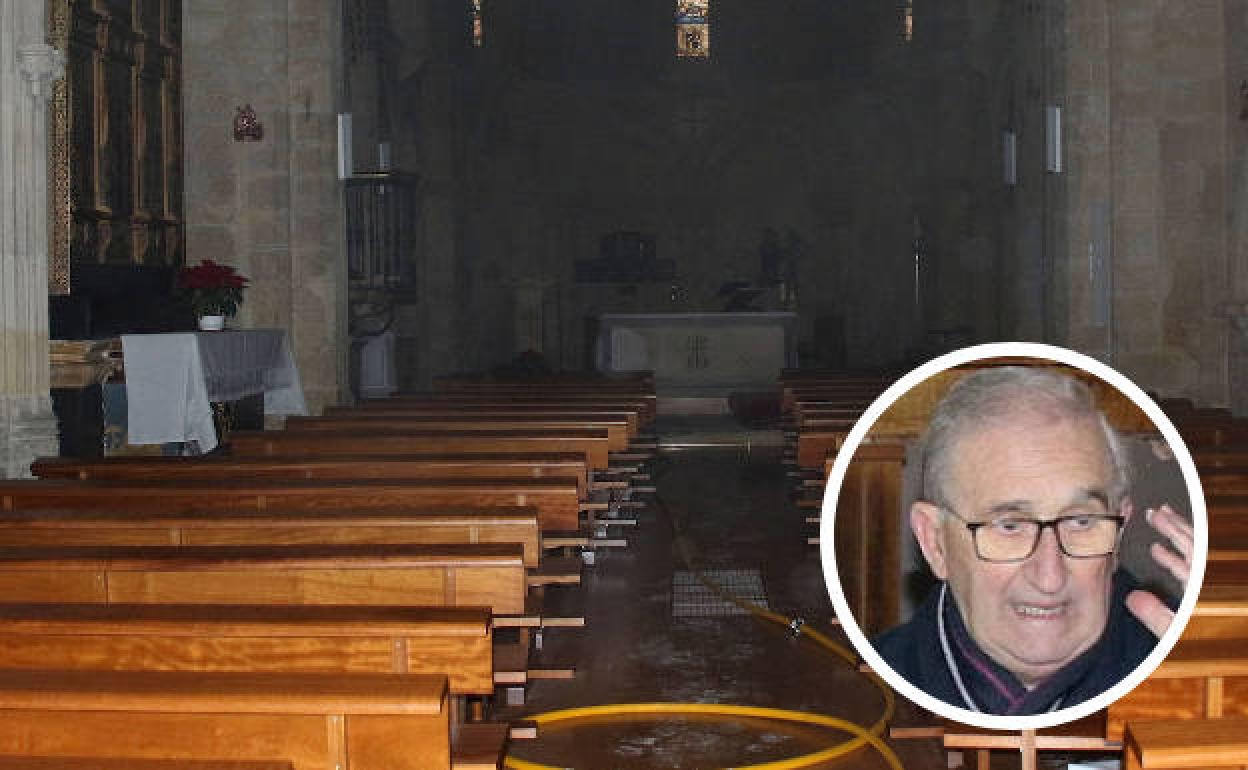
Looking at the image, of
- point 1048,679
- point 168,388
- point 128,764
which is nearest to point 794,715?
point 128,764

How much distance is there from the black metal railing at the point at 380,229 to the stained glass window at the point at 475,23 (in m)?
6.56

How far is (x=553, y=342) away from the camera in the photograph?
21.5m

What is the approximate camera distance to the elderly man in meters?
1.37

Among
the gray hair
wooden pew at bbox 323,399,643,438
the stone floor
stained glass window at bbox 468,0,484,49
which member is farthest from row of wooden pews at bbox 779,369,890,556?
stained glass window at bbox 468,0,484,49

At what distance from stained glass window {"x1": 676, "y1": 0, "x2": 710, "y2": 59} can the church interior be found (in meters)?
0.11

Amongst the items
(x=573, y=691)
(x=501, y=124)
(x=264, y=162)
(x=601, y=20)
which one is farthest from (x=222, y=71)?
(x=601, y=20)

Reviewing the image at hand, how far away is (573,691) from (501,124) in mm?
17510

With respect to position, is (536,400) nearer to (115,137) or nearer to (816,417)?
(816,417)

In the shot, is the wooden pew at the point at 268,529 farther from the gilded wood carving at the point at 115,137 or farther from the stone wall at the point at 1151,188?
the stone wall at the point at 1151,188

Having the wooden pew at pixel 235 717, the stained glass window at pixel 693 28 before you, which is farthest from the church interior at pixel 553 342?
the stained glass window at pixel 693 28

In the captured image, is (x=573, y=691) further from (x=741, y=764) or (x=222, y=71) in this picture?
(x=222, y=71)

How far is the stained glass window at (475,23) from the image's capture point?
2039 cm

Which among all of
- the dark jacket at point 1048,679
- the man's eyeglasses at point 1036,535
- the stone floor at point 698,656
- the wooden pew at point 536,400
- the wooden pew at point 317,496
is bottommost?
the stone floor at point 698,656

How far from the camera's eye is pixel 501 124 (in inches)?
862
